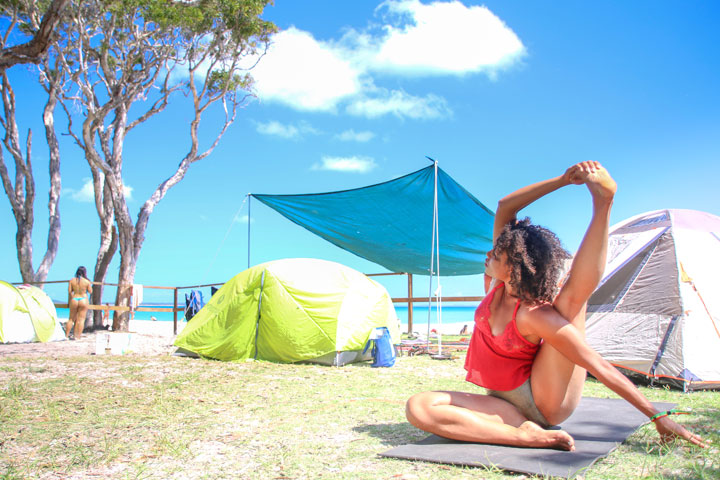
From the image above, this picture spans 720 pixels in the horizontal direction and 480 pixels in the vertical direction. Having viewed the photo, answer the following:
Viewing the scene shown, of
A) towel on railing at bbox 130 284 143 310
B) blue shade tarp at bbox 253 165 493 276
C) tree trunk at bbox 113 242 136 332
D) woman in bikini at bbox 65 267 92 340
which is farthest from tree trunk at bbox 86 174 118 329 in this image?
blue shade tarp at bbox 253 165 493 276

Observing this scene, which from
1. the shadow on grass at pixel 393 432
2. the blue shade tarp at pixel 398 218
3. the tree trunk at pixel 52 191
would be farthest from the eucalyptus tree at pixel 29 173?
the shadow on grass at pixel 393 432

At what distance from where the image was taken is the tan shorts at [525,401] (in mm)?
1871

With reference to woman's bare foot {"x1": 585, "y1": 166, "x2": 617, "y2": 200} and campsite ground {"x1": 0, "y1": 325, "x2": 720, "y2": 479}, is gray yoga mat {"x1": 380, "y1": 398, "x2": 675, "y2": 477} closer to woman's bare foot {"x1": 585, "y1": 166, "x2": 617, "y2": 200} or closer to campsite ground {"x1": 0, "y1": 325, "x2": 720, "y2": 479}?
campsite ground {"x1": 0, "y1": 325, "x2": 720, "y2": 479}

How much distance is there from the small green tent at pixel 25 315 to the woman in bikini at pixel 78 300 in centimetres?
29

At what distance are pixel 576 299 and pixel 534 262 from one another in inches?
7.2

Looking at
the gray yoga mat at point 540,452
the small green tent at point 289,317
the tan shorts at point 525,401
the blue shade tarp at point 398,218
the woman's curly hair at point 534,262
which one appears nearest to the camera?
the gray yoga mat at point 540,452

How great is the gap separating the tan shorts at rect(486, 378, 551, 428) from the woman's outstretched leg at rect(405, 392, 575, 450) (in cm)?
2

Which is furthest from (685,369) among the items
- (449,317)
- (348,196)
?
(449,317)

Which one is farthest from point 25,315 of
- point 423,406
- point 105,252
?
point 423,406

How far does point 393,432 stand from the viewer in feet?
7.43

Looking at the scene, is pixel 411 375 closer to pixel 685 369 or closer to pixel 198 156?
pixel 685 369

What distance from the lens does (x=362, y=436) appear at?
2.19 m

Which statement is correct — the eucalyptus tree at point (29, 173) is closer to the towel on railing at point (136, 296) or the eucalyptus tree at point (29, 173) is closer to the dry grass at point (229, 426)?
the towel on railing at point (136, 296)

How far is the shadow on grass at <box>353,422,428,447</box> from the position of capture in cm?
211
